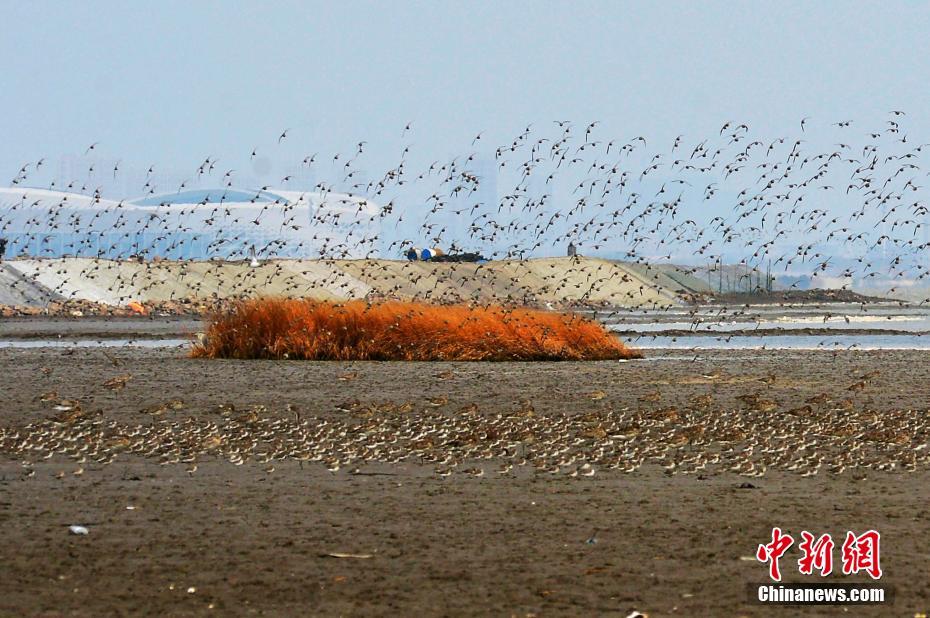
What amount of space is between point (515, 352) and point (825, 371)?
752 cm

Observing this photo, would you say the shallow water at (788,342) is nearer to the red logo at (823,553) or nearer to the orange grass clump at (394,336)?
the orange grass clump at (394,336)

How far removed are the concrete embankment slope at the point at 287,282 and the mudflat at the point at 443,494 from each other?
40.5m

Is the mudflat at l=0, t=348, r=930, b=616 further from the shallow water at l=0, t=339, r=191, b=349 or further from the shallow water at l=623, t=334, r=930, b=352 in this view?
the shallow water at l=0, t=339, r=191, b=349

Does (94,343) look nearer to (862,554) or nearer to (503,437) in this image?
(503,437)

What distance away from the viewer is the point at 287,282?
224ft

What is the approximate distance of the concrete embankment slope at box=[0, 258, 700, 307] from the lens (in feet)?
285

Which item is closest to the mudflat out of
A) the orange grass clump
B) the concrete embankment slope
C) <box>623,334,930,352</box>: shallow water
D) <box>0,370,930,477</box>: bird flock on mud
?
<box>0,370,930,477</box>: bird flock on mud

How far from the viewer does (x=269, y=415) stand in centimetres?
2373

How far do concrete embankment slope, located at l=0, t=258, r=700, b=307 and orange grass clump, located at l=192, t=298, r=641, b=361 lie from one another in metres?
25.4

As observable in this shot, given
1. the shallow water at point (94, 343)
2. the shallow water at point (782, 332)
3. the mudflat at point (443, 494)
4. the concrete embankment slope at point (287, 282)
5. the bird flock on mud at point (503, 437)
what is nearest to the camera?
the mudflat at point (443, 494)

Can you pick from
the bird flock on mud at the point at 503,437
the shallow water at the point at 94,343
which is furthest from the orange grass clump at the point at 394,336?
the bird flock on mud at the point at 503,437

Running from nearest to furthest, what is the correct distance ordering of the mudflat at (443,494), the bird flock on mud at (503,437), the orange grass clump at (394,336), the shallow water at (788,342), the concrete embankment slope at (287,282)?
the mudflat at (443,494), the bird flock on mud at (503,437), the orange grass clump at (394,336), the shallow water at (788,342), the concrete embankment slope at (287,282)

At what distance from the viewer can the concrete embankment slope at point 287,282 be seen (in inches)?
3423

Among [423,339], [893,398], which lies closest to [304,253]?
[423,339]
